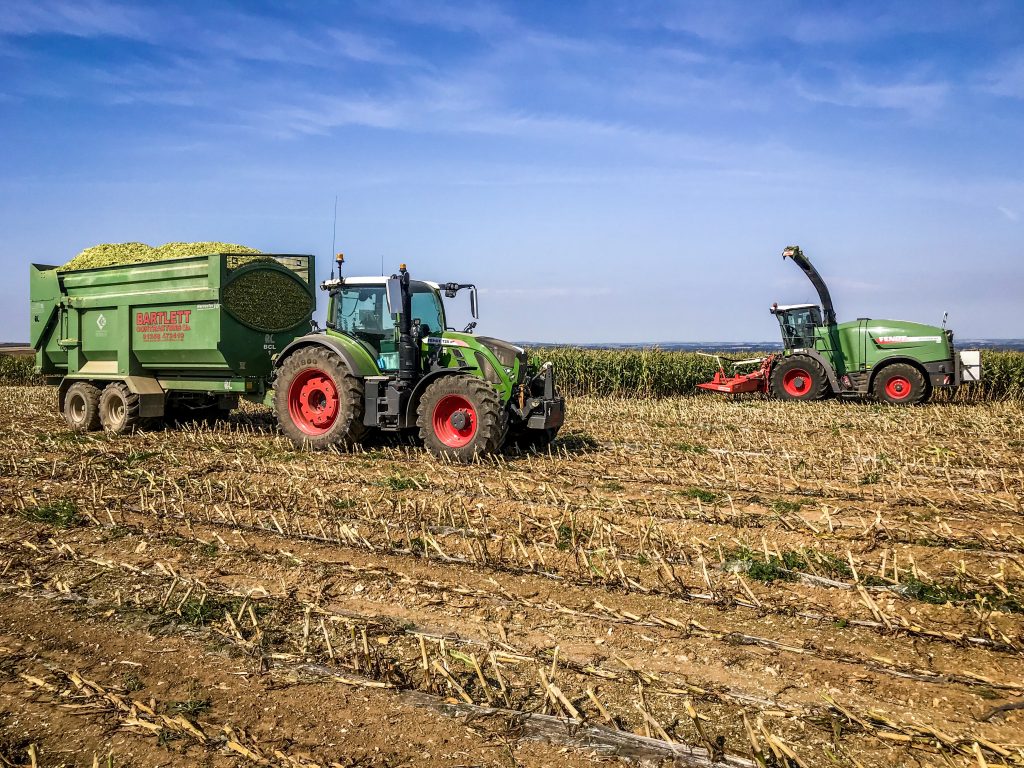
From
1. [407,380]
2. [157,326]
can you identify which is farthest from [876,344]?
[157,326]

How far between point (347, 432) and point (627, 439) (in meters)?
4.01

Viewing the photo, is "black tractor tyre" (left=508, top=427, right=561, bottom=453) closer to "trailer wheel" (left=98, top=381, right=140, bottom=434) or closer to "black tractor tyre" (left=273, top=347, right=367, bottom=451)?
"black tractor tyre" (left=273, top=347, right=367, bottom=451)

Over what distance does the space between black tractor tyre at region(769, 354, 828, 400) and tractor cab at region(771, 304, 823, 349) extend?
0.31m

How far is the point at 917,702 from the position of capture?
3.68m

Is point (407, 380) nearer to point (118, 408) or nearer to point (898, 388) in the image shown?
point (118, 408)

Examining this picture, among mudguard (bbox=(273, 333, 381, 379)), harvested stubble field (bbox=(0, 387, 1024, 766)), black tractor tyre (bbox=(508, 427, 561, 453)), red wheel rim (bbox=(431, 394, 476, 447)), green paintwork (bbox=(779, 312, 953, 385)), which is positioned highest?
green paintwork (bbox=(779, 312, 953, 385))

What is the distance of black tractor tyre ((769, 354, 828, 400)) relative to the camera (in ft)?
57.9

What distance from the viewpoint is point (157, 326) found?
38.5 ft

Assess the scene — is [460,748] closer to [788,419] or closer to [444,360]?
[444,360]

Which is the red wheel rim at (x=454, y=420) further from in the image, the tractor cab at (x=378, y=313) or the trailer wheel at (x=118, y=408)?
the trailer wheel at (x=118, y=408)

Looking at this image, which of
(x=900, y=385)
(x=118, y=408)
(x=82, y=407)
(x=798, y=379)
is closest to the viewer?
(x=118, y=408)

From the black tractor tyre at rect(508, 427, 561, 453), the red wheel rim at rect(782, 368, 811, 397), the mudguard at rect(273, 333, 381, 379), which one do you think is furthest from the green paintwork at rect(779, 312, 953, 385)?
the mudguard at rect(273, 333, 381, 379)

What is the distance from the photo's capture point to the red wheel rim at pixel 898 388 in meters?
16.9

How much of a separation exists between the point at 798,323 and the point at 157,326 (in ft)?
42.5
